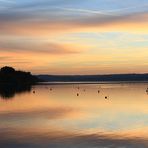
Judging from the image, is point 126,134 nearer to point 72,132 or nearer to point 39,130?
point 72,132

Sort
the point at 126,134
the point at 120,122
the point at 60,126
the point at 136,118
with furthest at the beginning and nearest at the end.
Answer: the point at 136,118 < the point at 120,122 < the point at 60,126 < the point at 126,134

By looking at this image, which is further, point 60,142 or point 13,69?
point 13,69

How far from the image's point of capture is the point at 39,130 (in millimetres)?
23844

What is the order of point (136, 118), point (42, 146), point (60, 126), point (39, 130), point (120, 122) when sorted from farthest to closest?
1. point (136, 118)
2. point (120, 122)
3. point (60, 126)
4. point (39, 130)
5. point (42, 146)

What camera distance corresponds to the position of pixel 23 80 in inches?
6535

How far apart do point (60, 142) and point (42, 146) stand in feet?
4.18

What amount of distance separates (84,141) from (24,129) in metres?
6.08

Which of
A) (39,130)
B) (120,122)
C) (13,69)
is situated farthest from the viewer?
(13,69)

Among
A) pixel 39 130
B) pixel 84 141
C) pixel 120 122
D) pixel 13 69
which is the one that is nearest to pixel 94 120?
pixel 120 122

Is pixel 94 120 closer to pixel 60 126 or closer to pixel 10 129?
pixel 60 126

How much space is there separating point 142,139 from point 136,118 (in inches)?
389

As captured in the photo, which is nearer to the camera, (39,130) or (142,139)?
(142,139)

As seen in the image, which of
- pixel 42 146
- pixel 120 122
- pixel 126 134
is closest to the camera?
pixel 42 146

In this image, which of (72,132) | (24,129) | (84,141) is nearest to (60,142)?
(84,141)
